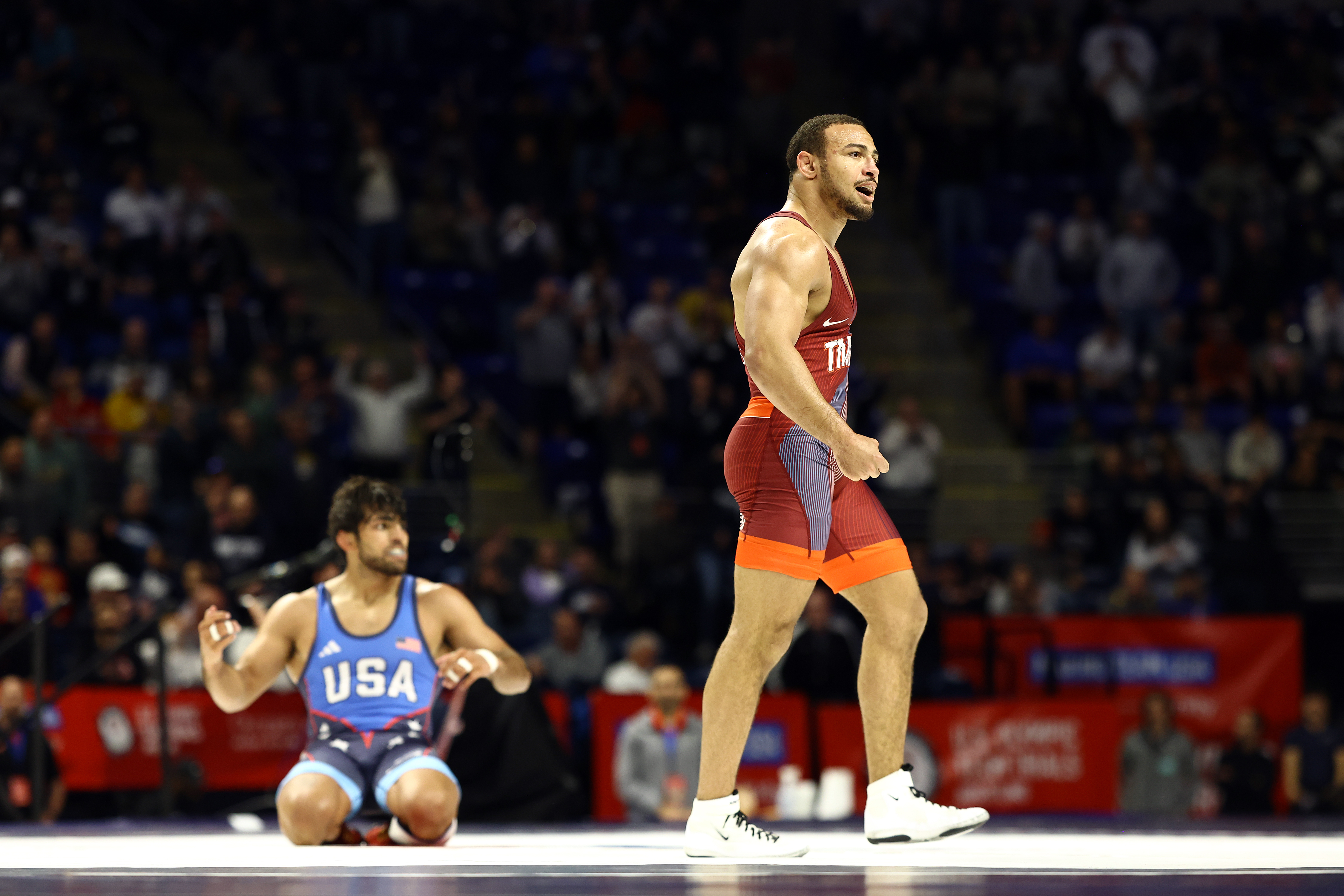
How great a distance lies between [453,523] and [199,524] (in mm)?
3808

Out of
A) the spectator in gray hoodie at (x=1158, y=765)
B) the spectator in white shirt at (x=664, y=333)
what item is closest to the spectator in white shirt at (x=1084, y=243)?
the spectator in white shirt at (x=664, y=333)

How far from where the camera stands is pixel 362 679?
5.89m

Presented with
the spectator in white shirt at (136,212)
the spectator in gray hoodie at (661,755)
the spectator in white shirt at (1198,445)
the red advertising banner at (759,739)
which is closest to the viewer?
the spectator in gray hoodie at (661,755)

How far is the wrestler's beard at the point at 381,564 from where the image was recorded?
5938mm

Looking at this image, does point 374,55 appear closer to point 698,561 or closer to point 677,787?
point 698,561

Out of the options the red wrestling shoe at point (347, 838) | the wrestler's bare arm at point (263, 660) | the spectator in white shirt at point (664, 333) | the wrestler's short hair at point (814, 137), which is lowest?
the red wrestling shoe at point (347, 838)

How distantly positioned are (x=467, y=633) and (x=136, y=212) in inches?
361

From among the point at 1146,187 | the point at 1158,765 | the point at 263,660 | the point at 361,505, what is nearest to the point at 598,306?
the point at 1146,187

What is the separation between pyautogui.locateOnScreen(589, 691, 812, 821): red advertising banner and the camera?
398 inches

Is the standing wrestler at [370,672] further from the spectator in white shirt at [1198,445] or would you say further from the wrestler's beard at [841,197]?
the spectator in white shirt at [1198,445]

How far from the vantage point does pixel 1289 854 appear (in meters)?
5.01

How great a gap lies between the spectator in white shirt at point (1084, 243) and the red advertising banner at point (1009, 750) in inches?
225

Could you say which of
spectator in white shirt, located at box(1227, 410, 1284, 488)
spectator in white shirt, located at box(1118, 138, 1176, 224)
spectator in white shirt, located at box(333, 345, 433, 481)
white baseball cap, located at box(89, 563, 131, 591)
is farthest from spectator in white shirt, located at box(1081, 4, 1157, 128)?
white baseball cap, located at box(89, 563, 131, 591)

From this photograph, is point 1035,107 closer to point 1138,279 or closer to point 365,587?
point 1138,279
